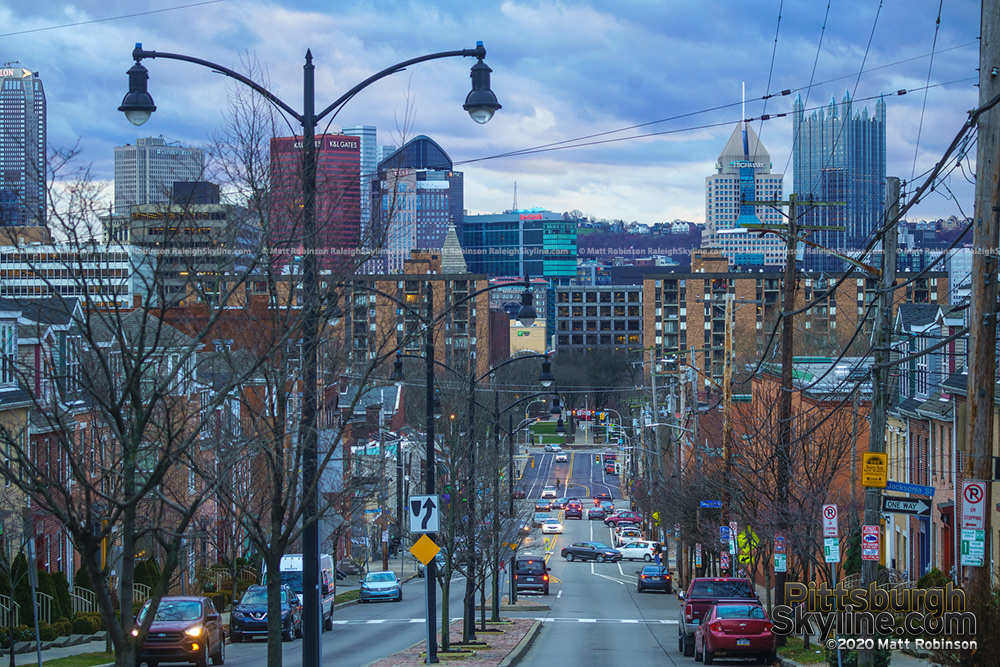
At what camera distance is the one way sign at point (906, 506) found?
1986cm

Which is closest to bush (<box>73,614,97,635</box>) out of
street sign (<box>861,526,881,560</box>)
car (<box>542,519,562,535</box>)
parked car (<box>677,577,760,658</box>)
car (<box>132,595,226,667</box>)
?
car (<box>132,595,226,667</box>)

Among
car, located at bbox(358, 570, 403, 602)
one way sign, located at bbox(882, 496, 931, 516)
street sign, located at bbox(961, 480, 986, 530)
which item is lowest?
car, located at bbox(358, 570, 403, 602)

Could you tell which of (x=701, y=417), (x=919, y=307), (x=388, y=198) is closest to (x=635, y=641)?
(x=919, y=307)

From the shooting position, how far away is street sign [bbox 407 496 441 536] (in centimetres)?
2156

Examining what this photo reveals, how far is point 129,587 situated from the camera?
11.3 metres

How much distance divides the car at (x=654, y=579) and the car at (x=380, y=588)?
1296 cm

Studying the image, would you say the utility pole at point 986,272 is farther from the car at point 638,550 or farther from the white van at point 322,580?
the car at point 638,550

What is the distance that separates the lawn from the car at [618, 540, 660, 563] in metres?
52.6

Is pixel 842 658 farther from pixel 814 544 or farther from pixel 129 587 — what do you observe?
pixel 129 587

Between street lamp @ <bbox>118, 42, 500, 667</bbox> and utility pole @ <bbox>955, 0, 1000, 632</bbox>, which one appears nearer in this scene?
street lamp @ <bbox>118, 42, 500, 667</bbox>

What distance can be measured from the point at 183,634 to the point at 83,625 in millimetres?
8898

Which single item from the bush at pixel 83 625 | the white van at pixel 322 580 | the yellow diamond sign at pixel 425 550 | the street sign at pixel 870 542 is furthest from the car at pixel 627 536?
the street sign at pixel 870 542

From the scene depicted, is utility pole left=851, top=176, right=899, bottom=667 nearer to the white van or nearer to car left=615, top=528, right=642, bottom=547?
the white van

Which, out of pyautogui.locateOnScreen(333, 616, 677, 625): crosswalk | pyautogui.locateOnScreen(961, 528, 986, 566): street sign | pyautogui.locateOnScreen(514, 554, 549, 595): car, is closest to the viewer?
pyautogui.locateOnScreen(961, 528, 986, 566): street sign
